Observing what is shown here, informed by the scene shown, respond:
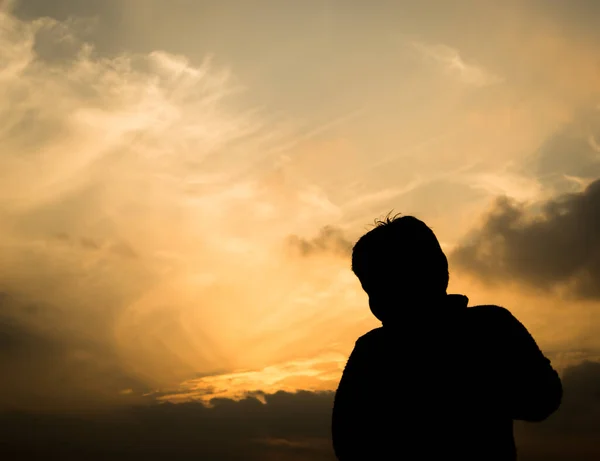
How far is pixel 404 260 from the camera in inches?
147

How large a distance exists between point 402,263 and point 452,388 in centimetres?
83

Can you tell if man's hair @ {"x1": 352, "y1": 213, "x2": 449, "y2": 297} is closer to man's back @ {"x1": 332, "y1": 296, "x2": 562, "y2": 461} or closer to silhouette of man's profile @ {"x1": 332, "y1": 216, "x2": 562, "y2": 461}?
silhouette of man's profile @ {"x1": 332, "y1": 216, "x2": 562, "y2": 461}

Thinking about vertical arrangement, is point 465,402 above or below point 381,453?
above

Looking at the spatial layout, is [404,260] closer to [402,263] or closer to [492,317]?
[402,263]

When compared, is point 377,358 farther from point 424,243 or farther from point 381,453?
point 424,243

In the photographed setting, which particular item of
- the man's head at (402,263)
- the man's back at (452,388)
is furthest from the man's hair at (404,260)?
the man's back at (452,388)

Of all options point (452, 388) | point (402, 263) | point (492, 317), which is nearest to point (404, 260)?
point (402, 263)

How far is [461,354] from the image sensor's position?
360 centimetres

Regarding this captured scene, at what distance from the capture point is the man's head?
12.1 feet

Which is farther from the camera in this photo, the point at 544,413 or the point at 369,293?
the point at 369,293

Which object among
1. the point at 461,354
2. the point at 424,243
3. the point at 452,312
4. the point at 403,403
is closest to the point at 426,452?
the point at 403,403

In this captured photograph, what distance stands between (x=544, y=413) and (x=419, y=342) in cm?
84

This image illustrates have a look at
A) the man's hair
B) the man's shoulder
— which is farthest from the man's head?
the man's shoulder

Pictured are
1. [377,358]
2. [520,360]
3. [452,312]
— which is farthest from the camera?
[377,358]
